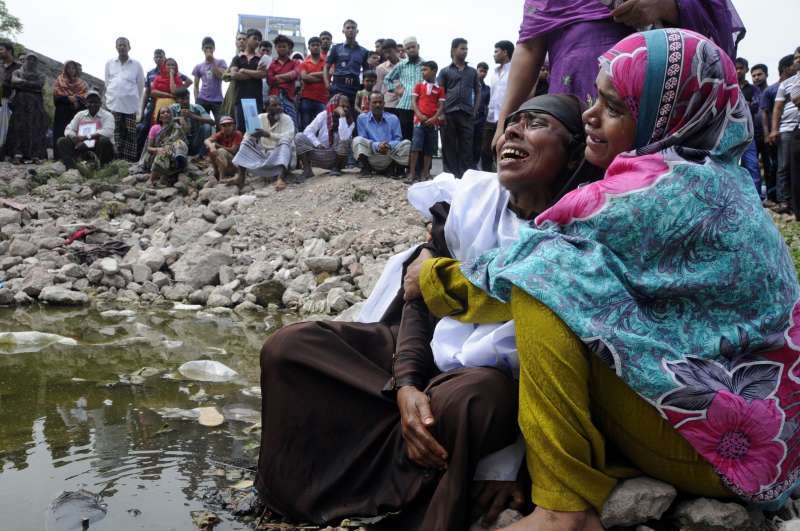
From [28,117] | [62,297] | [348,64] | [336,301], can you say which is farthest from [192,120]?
[336,301]

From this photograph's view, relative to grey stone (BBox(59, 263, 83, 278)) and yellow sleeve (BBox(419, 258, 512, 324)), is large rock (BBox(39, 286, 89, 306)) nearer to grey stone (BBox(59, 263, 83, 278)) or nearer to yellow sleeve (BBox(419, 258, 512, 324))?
grey stone (BBox(59, 263, 83, 278))

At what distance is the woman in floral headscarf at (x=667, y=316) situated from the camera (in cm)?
170

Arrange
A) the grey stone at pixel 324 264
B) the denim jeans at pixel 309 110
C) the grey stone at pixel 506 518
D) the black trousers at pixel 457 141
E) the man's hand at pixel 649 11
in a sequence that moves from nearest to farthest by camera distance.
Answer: the grey stone at pixel 506 518, the man's hand at pixel 649 11, the grey stone at pixel 324 264, the black trousers at pixel 457 141, the denim jeans at pixel 309 110

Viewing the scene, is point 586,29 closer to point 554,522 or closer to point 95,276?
point 554,522

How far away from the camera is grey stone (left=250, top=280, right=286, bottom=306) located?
670 cm

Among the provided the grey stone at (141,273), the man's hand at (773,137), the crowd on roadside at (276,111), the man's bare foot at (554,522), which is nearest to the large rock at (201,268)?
the grey stone at (141,273)

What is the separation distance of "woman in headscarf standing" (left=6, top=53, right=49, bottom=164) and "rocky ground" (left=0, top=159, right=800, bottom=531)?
63.9 inches

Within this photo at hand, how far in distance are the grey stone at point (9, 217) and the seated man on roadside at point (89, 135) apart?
3.01 meters

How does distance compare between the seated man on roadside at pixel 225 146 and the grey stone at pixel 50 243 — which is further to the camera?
the seated man on roadside at pixel 225 146

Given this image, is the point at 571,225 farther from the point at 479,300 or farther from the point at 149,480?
the point at 149,480

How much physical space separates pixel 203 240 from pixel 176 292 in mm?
1661

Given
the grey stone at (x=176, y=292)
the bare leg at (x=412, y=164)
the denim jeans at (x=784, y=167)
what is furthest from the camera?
the bare leg at (x=412, y=164)

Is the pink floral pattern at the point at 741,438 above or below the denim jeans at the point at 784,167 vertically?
below

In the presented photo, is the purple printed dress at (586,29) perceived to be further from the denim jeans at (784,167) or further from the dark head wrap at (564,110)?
the denim jeans at (784,167)
